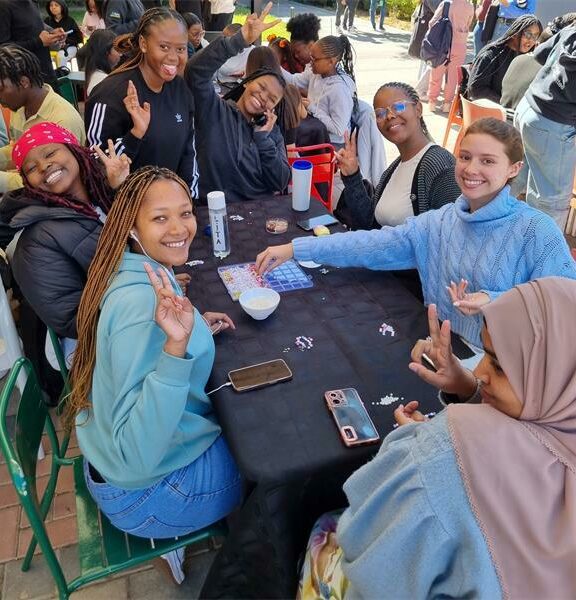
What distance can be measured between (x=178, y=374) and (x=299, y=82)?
4.70 meters

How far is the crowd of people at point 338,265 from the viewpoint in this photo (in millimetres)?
977

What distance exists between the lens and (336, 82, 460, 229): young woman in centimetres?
242

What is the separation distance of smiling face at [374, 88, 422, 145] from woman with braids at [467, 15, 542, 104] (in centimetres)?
323

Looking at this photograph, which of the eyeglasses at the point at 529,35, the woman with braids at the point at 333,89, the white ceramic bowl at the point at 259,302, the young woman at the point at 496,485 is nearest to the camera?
the young woman at the point at 496,485

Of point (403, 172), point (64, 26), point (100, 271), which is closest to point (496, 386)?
point (100, 271)

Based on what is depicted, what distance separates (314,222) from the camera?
2666 millimetres

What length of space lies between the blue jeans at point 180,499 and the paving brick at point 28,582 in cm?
66

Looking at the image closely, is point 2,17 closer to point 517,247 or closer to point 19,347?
point 19,347

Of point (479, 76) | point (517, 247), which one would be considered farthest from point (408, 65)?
point (517, 247)

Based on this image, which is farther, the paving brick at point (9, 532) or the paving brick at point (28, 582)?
the paving brick at point (9, 532)

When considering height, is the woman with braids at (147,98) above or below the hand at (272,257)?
above

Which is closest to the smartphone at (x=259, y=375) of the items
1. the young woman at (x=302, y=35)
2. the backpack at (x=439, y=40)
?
the young woman at (x=302, y=35)

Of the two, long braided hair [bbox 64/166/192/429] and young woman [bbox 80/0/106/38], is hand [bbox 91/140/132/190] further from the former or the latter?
young woman [bbox 80/0/106/38]

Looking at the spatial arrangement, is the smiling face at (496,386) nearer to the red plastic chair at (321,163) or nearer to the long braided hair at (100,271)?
the long braided hair at (100,271)
